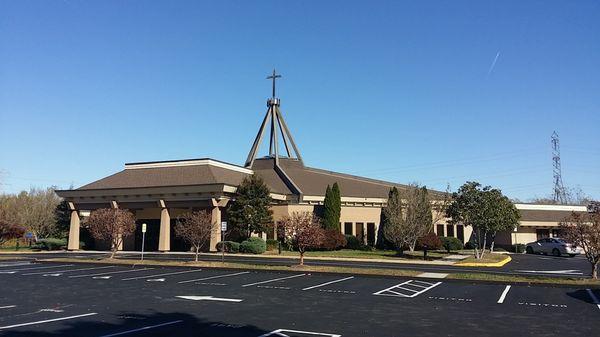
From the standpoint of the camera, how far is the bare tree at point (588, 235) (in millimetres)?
18228

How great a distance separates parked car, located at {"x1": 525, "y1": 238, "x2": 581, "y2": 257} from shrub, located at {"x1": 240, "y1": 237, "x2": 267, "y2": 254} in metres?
24.1

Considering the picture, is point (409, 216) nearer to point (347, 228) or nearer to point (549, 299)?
point (347, 228)

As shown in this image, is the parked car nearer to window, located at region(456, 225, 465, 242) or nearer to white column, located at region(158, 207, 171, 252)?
window, located at region(456, 225, 465, 242)

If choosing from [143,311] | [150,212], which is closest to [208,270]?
[143,311]

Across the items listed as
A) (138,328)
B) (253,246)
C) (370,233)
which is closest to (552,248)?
(370,233)

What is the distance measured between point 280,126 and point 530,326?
4918 cm

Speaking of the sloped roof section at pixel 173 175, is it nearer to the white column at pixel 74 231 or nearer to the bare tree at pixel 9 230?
the white column at pixel 74 231

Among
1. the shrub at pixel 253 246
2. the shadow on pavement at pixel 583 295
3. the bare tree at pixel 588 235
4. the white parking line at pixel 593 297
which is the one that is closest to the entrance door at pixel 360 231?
the shrub at pixel 253 246

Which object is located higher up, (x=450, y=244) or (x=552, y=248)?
(x=450, y=244)

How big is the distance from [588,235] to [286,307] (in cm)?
1281

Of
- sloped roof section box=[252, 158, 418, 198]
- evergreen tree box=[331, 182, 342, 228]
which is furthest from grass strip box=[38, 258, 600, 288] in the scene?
sloped roof section box=[252, 158, 418, 198]

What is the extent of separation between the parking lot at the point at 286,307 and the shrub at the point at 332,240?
59.9ft

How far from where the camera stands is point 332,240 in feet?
129

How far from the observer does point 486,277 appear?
19266 mm
